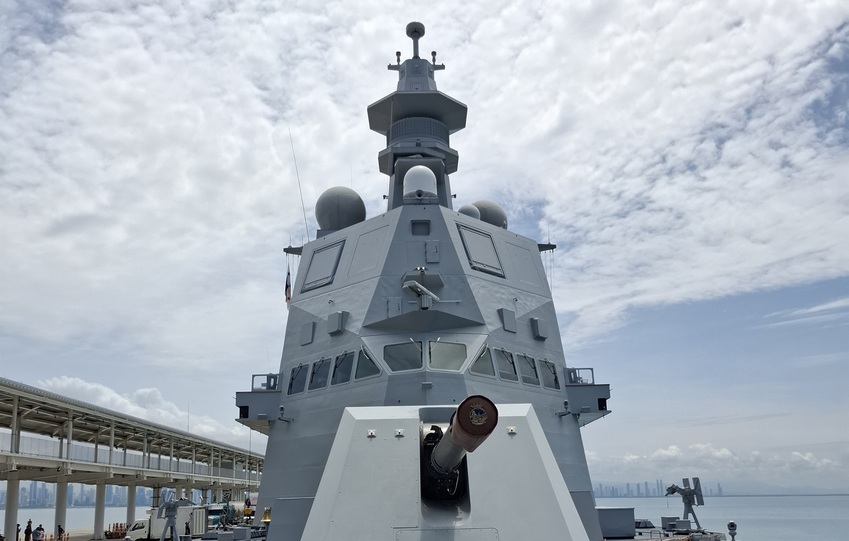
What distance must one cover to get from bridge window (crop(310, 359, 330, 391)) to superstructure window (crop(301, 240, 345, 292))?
5.00 feet

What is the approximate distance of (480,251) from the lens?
1134 centimetres

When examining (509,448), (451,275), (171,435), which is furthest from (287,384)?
(171,435)

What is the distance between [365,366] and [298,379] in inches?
57.9

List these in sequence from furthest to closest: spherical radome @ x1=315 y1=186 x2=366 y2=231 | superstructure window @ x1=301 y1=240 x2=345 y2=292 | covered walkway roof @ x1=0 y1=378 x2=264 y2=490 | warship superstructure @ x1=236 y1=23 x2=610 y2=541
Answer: covered walkway roof @ x1=0 y1=378 x2=264 y2=490
spherical radome @ x1=315 y1=186 x2=366 y2=231
superstructure window @ x1=301 y1=240 x2=345 y2=292
warship superstructure @ x1=236 y1=23 x2=610 y2=541

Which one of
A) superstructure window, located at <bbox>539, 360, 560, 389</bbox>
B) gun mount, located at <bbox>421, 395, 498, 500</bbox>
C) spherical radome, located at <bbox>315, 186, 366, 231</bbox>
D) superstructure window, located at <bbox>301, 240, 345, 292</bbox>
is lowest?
gun mount, located at <bbox>421, 395, 498, 500</bbox>

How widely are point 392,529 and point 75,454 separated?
20739mm

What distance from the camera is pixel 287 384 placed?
10859 millimetres

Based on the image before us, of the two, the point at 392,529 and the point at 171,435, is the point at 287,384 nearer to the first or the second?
the point at 392,529

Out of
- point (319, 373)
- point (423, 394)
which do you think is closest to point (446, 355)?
point (423, 394)

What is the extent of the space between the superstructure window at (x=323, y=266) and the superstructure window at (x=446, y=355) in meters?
Answer: 2.54

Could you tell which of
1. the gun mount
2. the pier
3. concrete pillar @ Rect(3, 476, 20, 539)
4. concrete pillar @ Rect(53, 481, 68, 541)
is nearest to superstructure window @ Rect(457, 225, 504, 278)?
the gun mount

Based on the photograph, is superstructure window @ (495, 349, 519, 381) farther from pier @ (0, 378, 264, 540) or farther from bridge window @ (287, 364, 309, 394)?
pier @ (0, 378, 264, 540)

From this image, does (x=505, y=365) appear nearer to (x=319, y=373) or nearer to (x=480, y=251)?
(x=480, y=251)

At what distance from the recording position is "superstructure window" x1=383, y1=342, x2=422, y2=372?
9.45 m
